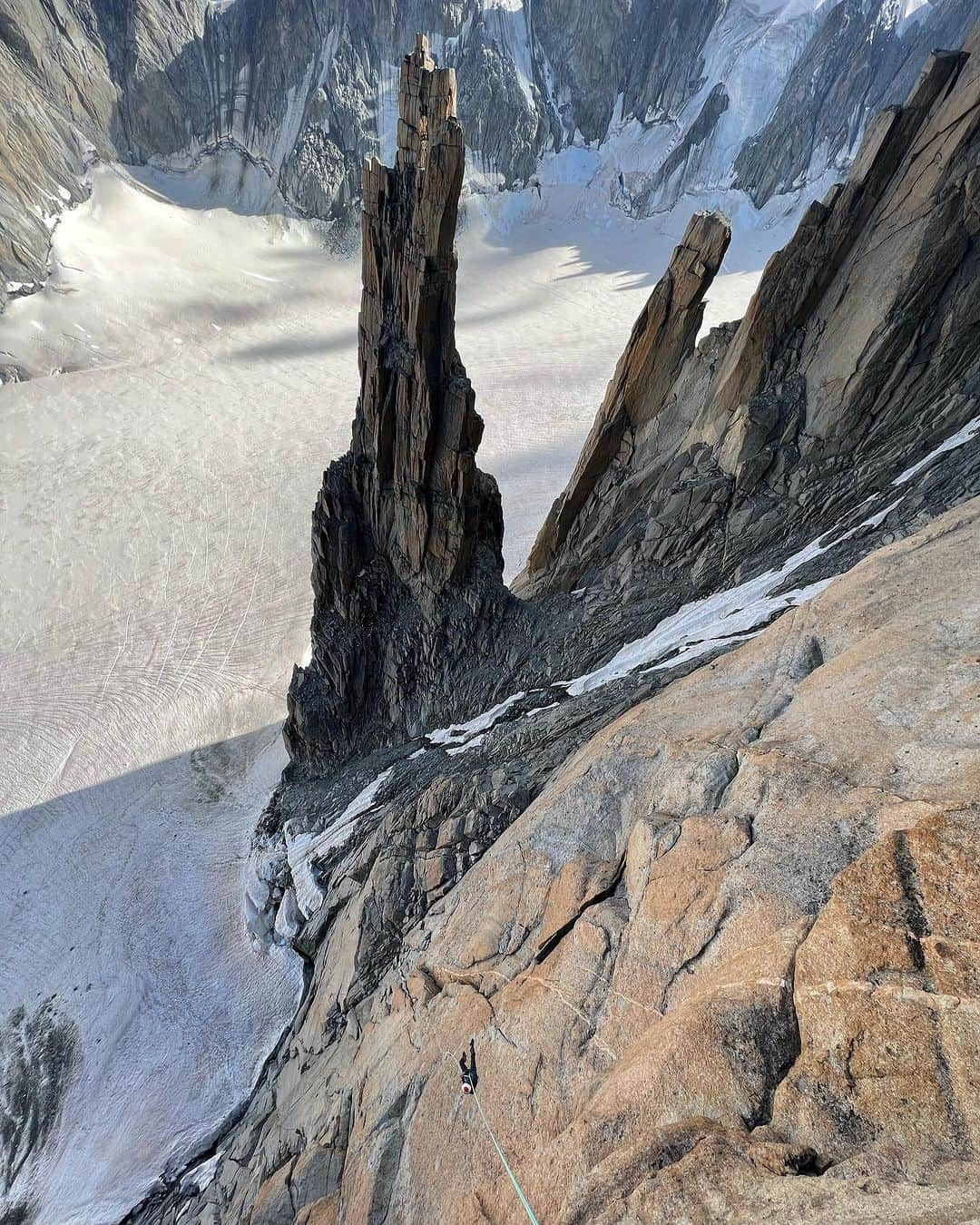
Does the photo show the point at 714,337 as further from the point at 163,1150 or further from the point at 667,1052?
the point at 163,1150

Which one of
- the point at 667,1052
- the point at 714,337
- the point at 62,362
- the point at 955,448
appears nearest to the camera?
the point at 667,1052

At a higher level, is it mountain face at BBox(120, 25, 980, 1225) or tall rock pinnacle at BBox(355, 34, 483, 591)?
tall rock pinnacle at BBox(355, 34, 483, 591)

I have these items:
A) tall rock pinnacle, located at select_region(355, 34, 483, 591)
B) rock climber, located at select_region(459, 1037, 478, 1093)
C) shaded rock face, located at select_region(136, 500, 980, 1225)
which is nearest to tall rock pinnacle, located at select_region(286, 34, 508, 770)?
tall rock pinnacle, located at select_region(355, 34, 483, 591)

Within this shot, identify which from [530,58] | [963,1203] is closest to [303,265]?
[530,58]

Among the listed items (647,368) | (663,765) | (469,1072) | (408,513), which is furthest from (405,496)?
(469,1072)

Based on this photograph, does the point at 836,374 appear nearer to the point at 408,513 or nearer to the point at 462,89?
the point at 408,513

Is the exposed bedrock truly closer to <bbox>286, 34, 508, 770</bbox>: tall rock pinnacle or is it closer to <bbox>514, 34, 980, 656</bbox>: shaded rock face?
<bbox>286, 34, 508, 770</bbox>: tall rock pinnacle
